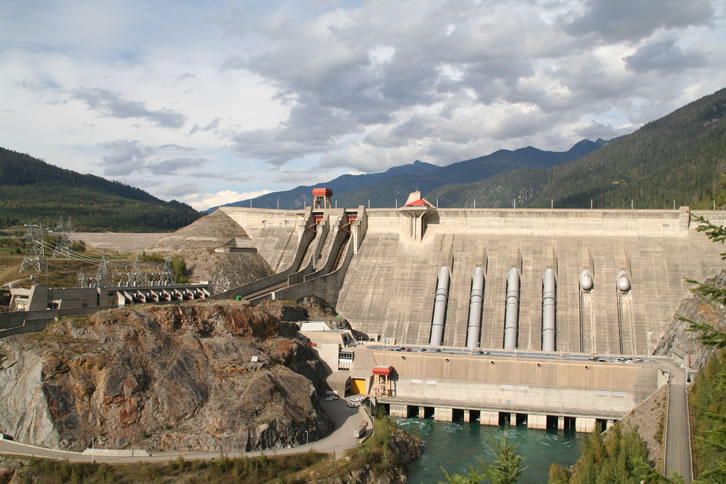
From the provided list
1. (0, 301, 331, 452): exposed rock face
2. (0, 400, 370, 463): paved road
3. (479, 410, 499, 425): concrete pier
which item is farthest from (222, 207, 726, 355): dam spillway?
→ (0, 301, 331, 452): exposed rock face

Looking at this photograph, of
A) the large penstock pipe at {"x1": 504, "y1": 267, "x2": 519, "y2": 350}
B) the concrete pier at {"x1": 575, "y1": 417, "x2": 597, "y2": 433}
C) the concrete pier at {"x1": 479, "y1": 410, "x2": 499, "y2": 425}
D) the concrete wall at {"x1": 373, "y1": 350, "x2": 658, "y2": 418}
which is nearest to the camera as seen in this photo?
the concrete pier at {"x1": 575, "y1": 417, "x2": 597, "y2": 433}

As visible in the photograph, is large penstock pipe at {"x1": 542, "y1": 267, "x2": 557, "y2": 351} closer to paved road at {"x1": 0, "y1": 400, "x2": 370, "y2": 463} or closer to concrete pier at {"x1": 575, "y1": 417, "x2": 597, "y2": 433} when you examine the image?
concrete pier at {"x1": 575, "y1": 417, "x2": 597, "y2": 433}

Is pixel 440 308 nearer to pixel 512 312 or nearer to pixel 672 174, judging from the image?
pixel 512 312

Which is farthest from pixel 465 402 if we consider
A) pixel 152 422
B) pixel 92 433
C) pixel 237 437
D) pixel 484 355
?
pixel 92 433

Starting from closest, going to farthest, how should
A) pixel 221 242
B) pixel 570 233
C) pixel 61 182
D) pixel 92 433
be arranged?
pixel 92 433 → pixel 570 233 → pixel 221 242 → pixel 61 182

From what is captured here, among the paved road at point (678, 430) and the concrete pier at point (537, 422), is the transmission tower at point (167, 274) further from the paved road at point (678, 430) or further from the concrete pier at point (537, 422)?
the paved road at point (678, 430)

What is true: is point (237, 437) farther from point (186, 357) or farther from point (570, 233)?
point (570, 233)
